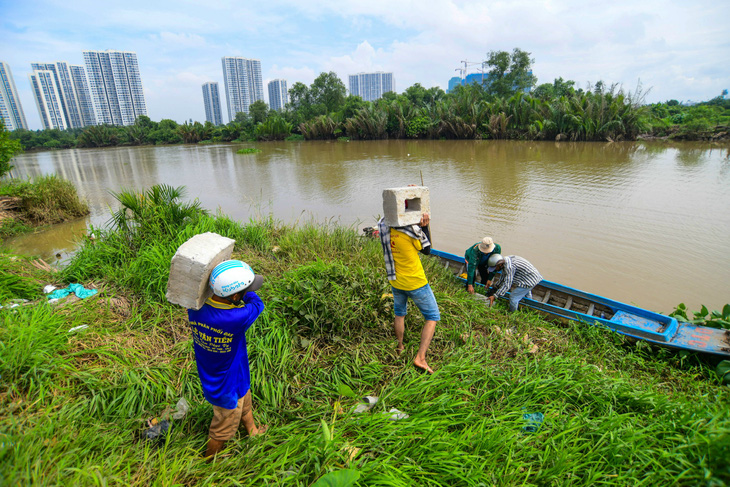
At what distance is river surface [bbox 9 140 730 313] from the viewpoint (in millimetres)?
6172

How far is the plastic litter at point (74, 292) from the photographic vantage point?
3.72m

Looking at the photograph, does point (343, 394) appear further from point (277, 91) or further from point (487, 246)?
point (277, 91)

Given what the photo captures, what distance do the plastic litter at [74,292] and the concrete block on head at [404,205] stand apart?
11.0 feet

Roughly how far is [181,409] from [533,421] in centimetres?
235

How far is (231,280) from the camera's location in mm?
1892

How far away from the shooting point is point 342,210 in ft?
34.1

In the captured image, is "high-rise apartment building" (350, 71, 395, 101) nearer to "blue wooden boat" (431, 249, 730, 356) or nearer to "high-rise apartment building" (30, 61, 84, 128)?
"high-rise apartment building" (30, 61, 84, 128)

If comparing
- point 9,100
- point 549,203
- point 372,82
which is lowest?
point 549,203

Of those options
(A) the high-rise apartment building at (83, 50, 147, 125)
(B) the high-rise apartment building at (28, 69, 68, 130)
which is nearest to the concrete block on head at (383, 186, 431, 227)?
Result: (A) the high-rise apartment building at (83, 50, 147, 125)

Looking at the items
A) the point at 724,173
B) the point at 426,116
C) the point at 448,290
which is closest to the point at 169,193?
the point at 448,290

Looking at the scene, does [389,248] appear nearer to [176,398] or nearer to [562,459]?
[562,459]

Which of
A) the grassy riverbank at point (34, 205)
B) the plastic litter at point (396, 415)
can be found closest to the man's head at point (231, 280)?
the plastic litter at point (396, 415)

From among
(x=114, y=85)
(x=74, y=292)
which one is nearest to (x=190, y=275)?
(x=74, y=292)

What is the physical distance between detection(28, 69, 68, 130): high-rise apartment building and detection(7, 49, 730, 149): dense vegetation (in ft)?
124
